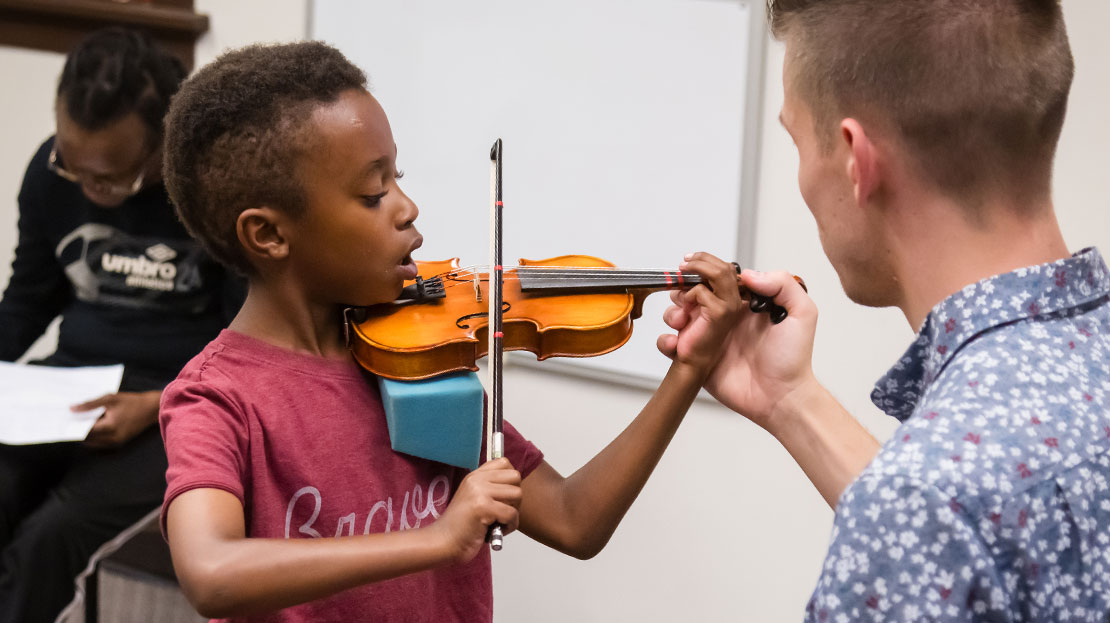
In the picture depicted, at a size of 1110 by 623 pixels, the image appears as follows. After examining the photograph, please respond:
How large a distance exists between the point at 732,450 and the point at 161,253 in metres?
1.24

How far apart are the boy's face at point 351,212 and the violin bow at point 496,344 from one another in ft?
0.32

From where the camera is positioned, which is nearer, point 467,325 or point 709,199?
point 467,325

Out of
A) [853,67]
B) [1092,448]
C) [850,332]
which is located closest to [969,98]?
[853,67]

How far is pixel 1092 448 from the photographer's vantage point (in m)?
0.70

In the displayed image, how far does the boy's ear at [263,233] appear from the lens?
42.7 inches

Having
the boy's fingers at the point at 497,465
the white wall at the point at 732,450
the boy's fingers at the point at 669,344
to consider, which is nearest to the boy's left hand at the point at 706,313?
the boy's fingers at the point at 669,344

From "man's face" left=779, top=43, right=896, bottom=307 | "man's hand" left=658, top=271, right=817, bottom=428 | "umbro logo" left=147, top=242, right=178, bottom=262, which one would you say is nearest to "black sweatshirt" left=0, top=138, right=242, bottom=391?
"umbro logo" left=147, top=242, right=178, bottom=262

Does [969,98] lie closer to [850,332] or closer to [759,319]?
[759,319]

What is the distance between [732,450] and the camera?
207 centimetres

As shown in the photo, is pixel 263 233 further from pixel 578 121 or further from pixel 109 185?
pixel 578 121

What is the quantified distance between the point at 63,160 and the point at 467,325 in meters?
1.21

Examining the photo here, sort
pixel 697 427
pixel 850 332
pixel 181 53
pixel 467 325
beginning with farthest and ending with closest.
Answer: pixel 181 53, pixel 697 427, pixel 850 332, pixel 467 325

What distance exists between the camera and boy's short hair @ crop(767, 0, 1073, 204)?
0.81 m

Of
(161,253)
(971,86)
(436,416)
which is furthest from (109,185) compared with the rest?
(971,86)
